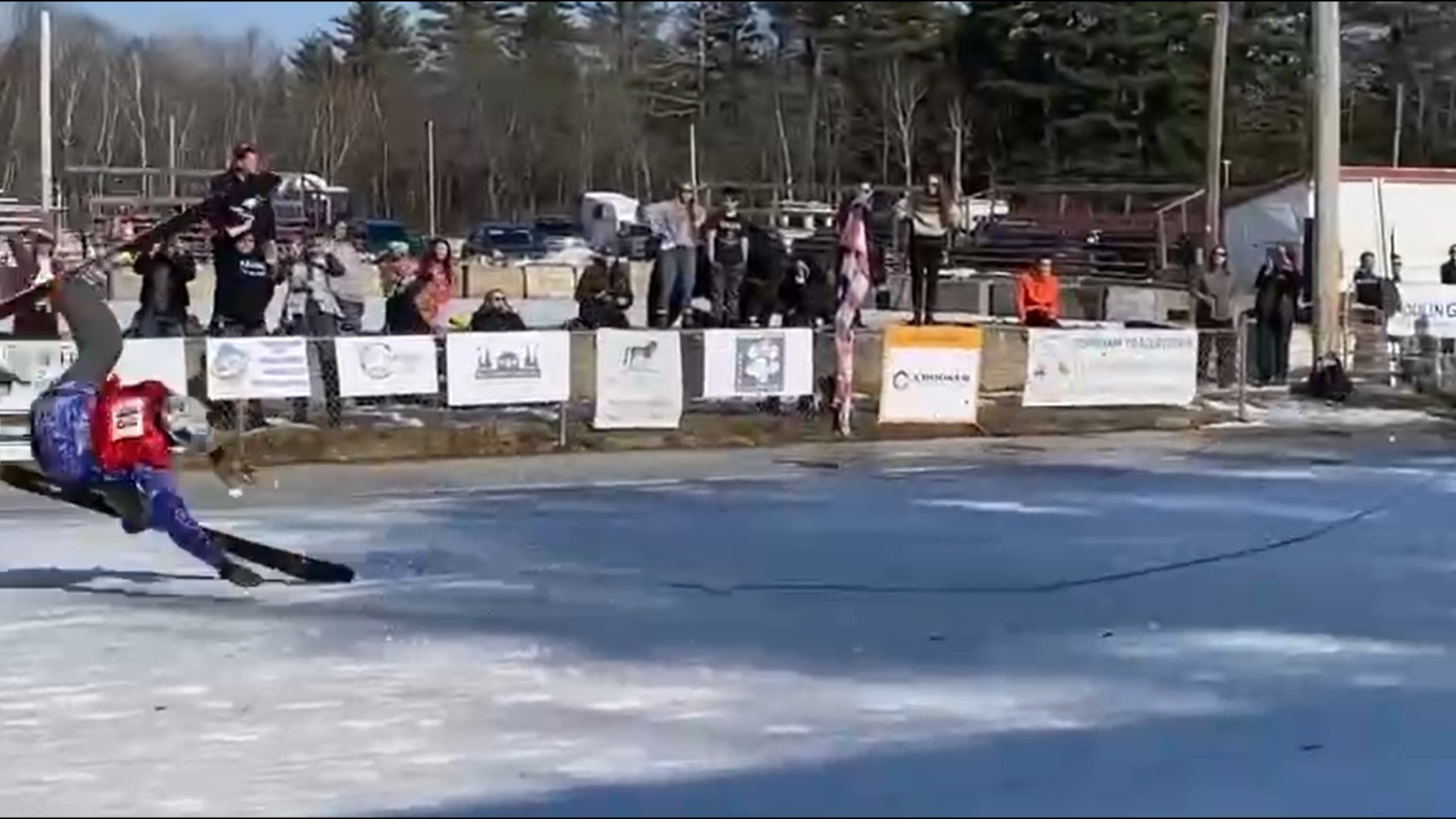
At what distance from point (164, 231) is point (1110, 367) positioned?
11.9 meters

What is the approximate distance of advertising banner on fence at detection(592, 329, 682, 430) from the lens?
21.2m

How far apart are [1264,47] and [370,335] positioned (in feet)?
28.0

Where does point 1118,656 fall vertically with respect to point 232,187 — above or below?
below

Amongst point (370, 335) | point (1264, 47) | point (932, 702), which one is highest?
point (1264, 47)

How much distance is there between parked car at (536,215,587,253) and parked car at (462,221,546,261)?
0.46ft

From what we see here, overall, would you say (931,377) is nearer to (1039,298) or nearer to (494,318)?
(1039,298)

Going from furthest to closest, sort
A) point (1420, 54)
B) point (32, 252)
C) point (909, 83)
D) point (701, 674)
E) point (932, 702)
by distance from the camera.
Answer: point (909, 83) → point (32, 252) → point (1420, 54) → point (701, 674) → point (932, 702)

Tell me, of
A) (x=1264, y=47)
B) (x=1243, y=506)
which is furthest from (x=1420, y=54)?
(x=1243, y=506)

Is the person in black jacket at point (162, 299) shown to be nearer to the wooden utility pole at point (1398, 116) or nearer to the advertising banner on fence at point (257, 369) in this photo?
the advertising banner on fence at point (257, 369)

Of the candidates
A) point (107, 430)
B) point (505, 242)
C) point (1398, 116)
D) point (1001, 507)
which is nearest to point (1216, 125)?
point (1398, 116)

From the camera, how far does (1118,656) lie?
35.7 feet

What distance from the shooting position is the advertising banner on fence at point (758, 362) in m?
21.5

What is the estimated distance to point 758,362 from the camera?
2181 centimetres

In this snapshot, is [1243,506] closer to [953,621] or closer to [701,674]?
[953,621]
